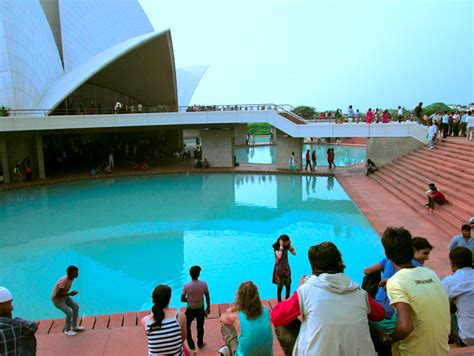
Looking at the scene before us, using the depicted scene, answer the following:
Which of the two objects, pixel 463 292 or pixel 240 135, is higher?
pixel 240 135

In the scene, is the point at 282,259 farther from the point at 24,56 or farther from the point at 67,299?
the point at 24,56

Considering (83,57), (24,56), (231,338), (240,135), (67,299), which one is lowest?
(67,299)

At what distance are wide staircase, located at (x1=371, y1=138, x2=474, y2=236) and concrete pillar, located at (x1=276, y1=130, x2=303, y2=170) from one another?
162 inches

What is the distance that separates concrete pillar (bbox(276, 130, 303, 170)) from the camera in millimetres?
19484

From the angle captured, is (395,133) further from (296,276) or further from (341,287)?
(341,287)

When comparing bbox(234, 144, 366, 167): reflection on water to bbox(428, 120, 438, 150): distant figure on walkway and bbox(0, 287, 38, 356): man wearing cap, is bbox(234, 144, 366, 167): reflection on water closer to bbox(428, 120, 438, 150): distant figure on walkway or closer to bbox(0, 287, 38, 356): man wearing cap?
bbox(428, 120, 438, 150): distant figure on walkway

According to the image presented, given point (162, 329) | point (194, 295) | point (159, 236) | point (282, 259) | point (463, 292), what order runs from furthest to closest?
point (159, 236)
point (282, 259)
point (194, 295)
point (463, 292)
point (162, 329)

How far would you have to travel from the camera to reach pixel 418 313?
208 centimetres

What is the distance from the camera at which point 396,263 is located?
2.27 metres

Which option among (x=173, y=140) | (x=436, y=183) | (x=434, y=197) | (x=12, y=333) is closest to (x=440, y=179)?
(x=436, y=183)

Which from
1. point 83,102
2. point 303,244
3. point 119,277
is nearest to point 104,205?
point 119,277

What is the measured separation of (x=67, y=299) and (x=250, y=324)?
312cm

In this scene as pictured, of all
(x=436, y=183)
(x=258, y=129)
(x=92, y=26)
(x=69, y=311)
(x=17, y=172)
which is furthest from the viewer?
(x=258, y=129)

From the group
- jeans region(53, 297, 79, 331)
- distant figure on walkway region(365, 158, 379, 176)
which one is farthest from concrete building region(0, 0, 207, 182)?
jeans region(53, 297, 79, 331)
